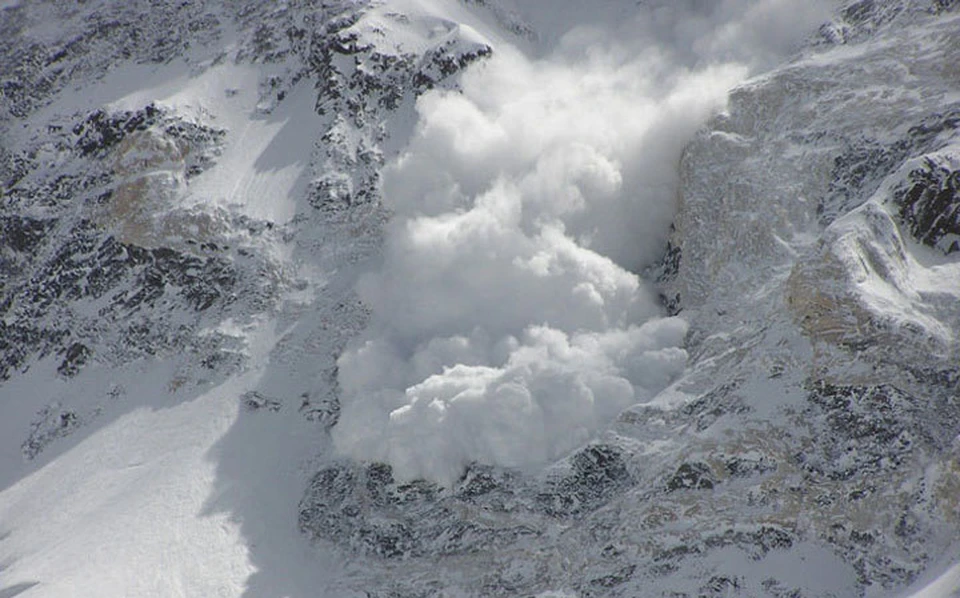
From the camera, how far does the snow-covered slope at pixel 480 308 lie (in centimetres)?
8569

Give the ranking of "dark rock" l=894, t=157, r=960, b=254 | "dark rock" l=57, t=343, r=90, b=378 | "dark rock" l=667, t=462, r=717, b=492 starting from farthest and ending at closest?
1. "dark rock" l=57, t=343, r=90, b=378
2. "dark rock" l=667, t=462, r=717, b=492
3. "dark rock" l=894, t=157, r=960, b=254

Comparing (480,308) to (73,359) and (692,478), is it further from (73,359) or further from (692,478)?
(73,359)

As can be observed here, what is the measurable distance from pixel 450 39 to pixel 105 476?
7914cm

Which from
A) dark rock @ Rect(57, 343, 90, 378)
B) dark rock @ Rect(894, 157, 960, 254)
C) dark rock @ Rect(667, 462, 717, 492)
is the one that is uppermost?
dark rock @ Rect(57, 343, 90, 378)

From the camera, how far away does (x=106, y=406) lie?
123 metres

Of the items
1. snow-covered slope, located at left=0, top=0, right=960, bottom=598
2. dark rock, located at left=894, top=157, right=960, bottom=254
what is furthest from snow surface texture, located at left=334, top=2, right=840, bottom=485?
dark rock, located at left=894, top=157, right=960, bottom=254

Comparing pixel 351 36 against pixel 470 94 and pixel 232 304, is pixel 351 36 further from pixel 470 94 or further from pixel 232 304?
pixel 232 304

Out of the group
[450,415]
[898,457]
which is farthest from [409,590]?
[898,457]

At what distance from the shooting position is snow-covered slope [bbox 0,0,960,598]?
281ft

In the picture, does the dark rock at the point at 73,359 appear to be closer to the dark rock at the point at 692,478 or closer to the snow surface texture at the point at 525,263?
the snow surface texture at the point at 525,263

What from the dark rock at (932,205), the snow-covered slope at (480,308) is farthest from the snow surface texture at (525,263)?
the dark rock at (932,205)

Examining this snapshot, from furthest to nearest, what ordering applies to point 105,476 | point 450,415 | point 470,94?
point 470,94, point 105,476, point 450,415

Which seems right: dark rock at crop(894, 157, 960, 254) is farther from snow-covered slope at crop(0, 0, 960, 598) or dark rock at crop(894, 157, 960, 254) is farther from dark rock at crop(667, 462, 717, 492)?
dark rock at crop(667, 462, 717, 492)

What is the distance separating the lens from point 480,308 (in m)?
116
